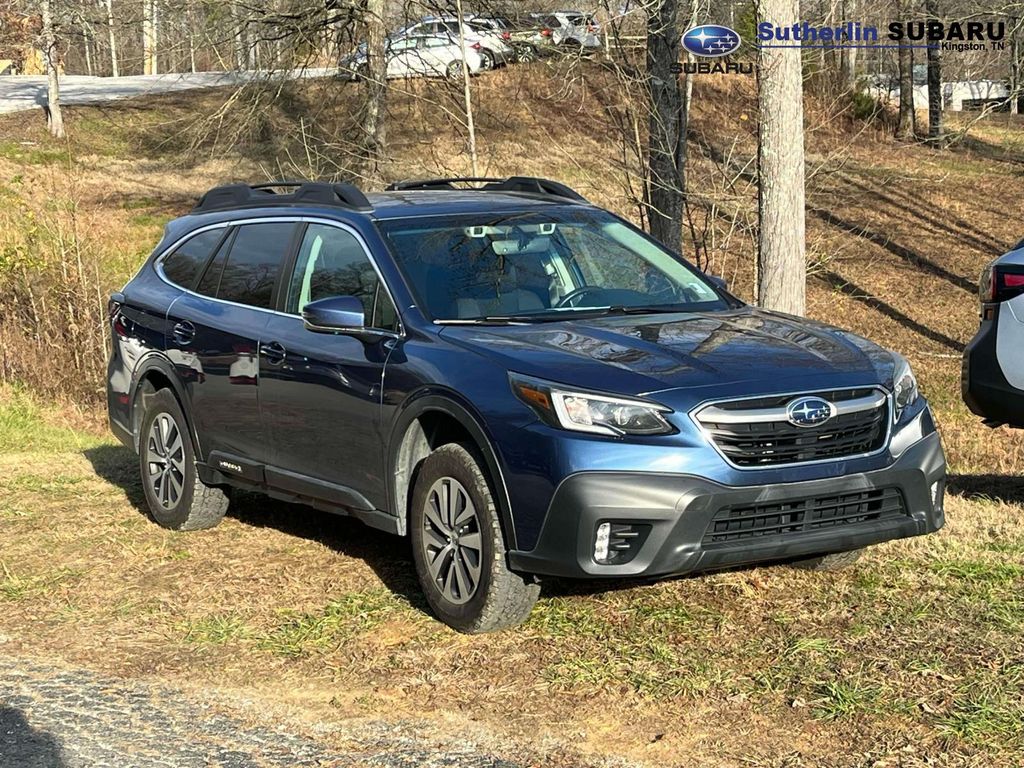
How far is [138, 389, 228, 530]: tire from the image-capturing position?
7.62 meters

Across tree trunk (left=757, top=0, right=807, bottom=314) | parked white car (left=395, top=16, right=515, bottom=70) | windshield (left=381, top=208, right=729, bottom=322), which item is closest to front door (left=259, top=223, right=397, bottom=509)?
windshield (left=381, top=208, right=729, bottom=322)

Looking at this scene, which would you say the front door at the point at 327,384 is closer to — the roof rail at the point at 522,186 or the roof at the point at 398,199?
the roof at the point at 398,199

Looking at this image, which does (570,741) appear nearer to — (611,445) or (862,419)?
(611,445)

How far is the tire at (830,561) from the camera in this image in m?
6.29

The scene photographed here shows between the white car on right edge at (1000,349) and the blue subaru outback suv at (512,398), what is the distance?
4.87ft

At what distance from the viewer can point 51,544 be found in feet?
25.4

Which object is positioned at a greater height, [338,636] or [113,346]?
[113,346]

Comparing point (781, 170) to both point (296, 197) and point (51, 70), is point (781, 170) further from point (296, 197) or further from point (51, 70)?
point (51, 70)

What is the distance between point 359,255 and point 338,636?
→ 5.67 feet

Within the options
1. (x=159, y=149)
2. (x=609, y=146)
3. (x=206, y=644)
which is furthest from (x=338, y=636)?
(x=159, y=149)

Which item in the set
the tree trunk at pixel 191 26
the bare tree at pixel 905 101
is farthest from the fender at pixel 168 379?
the bare tree at pixel 905 101

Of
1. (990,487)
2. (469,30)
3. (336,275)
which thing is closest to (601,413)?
(336,275)

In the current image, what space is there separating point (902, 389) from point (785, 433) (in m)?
0.71

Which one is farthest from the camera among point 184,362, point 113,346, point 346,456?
point 113,346
